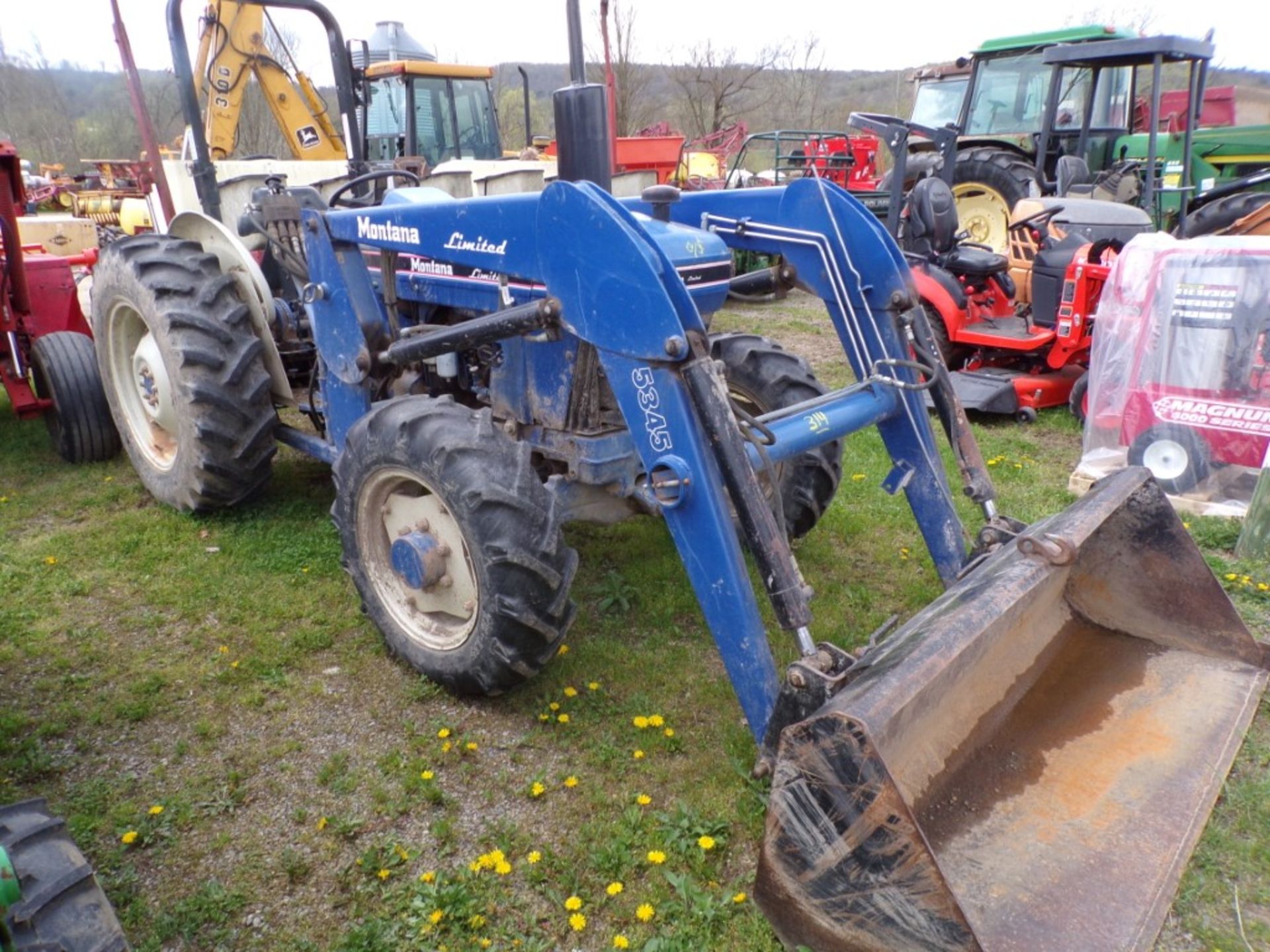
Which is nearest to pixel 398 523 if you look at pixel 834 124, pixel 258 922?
pixel 258 922

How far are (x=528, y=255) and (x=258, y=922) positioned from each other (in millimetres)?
1882

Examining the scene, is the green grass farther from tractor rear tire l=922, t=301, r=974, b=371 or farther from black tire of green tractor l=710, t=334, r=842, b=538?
tractor rear tire l=922, t=301, r=974, b=371

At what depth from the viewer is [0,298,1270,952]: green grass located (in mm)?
2279

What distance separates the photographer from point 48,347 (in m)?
5.03

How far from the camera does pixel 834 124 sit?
102 ft

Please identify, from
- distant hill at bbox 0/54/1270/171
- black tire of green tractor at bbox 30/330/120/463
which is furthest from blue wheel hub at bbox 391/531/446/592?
distant hill at bbox 0/54/1270/171

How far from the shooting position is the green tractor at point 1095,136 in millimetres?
7820

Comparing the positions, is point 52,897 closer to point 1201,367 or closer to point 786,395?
point 786,395

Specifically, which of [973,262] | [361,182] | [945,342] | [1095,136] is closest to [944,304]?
[945,342]

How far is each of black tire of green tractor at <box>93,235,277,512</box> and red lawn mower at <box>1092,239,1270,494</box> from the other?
4129 mm

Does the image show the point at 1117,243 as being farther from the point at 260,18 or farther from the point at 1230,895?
the point at 260,18

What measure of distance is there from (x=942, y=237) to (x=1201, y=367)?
253 cm

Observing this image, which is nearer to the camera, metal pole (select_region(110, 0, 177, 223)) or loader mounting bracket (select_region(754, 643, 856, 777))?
loader mounting bracket (select_region(754, 643, 856, 777))

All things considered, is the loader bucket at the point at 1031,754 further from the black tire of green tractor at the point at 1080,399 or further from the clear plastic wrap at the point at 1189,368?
the black tire of green tractor at the point at 1080,399
